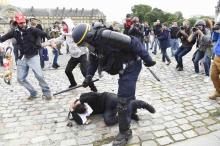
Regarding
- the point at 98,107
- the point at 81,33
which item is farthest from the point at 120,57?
the point at 98,107

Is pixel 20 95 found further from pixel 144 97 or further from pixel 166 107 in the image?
pixel 166 107

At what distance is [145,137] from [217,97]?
104 inches

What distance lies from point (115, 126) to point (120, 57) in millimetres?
1414

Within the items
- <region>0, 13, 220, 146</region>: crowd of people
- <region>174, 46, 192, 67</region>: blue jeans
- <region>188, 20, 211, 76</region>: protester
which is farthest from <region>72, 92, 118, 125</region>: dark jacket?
<region>174, 46, 192, 67</region>: blue jeans

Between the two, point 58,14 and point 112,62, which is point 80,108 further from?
point 58,14

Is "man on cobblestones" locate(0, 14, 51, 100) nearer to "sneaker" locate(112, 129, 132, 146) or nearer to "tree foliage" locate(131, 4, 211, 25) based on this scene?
"sneaker" locate(112, 129, 132, 146)

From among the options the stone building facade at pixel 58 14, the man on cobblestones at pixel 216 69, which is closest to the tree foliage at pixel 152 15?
the stone building facade at pixel 58 14

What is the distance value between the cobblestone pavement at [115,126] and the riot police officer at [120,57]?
1.58 ft

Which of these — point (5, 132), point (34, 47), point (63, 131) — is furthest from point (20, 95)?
point (63, 131)

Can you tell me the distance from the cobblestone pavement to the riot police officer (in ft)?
1.58

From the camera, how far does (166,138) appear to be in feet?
14.8

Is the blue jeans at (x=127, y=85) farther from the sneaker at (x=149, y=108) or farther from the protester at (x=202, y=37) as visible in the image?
the protester at (x=202, y=37)

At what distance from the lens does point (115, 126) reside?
502 centimetres

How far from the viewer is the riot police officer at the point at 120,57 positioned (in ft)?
13.2
